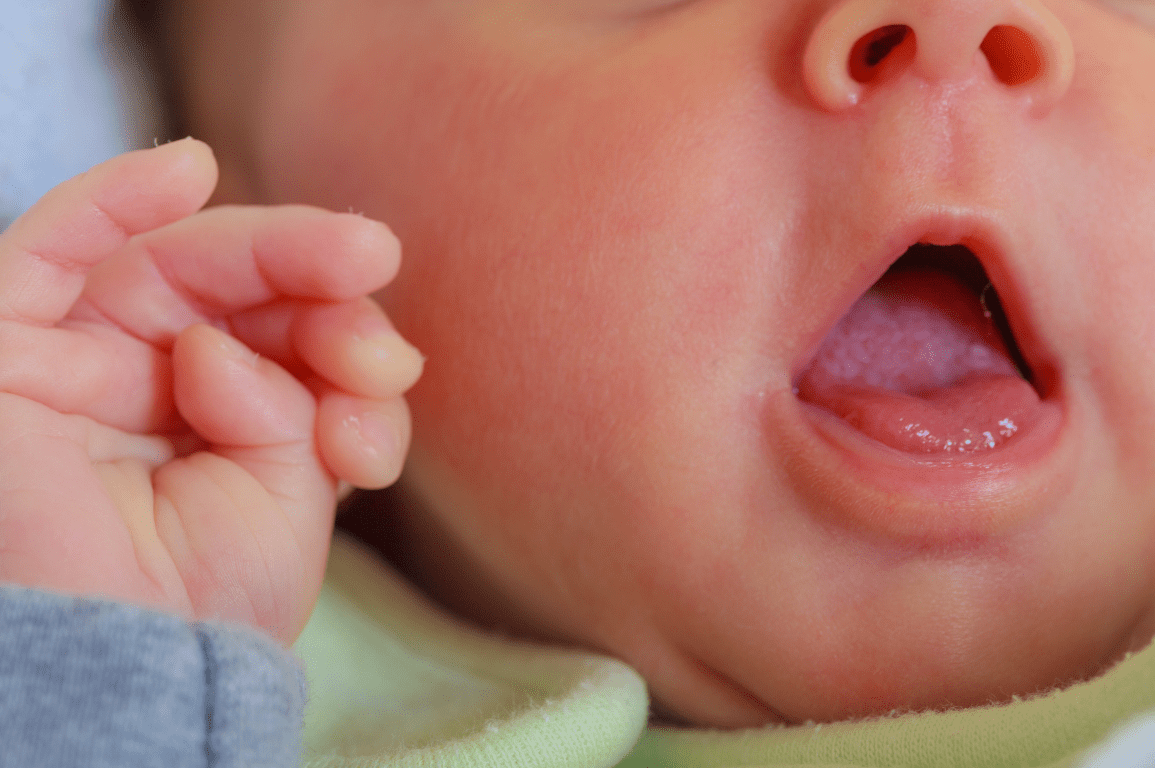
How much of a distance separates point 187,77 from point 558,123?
1.80 feet

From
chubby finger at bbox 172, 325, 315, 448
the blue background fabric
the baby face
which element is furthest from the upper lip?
the blue background fabric

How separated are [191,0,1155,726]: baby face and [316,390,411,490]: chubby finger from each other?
55mm

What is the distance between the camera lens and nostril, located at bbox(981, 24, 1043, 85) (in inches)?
24.0

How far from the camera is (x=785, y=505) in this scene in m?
0.64

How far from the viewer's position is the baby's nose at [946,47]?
1.95ft

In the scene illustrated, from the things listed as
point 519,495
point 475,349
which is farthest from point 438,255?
point 519,495

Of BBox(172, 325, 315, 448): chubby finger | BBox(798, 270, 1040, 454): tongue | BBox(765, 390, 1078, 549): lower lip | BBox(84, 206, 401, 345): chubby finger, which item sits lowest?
BBox(765, 390, 1078, 549): lower lip

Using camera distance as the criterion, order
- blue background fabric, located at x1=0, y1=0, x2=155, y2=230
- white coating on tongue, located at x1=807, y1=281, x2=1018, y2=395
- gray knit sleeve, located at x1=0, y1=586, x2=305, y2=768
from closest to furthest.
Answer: gray knit sleeve, located at x1=0, y1=586, x2=305, y2=768, white coating on tongue, located at x1=807, y1=281, x2=1018, y2=395, blue background fabric, located at x1=0, y1=0, x2=155, y2=230

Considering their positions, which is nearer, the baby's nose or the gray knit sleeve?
the gray knit sleeve

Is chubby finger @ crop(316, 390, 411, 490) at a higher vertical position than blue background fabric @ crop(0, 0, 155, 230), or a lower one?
lower

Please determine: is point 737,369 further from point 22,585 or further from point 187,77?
point 187,77

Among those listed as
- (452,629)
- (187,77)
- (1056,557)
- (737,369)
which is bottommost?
(452,629)

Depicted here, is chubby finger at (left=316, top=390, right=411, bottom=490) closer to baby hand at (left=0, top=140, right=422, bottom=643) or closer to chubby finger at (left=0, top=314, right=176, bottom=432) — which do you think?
baby hand at (left=0, top=140, right=422, bottom=643)

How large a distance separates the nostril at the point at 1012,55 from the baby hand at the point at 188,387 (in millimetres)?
392
